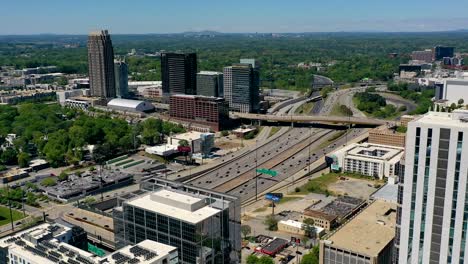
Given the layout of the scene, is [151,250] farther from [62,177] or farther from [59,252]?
[62,177]

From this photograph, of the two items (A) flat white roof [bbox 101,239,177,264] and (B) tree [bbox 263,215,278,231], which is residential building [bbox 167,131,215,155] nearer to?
(B) tree [bbox 263,215,278,231]

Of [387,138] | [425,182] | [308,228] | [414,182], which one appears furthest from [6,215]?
[387,138]

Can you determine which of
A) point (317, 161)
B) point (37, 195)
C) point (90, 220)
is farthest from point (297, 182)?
point (37, 195)

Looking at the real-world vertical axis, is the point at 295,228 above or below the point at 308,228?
below

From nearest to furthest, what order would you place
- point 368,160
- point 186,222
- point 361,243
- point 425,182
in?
1. point 425,182
2. point 186,222
3. point 361,243
4. point 368,160

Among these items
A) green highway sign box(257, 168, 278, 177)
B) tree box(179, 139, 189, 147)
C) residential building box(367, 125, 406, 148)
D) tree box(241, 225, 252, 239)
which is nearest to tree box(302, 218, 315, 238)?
tree box(241, 225, 252, 239)

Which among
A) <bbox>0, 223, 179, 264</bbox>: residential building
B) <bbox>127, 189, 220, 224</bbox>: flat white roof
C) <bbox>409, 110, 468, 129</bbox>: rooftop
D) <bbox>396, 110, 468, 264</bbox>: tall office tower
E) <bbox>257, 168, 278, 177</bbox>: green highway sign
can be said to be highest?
<bbox>409, 110, 468, 129</bbox>: rooftop
